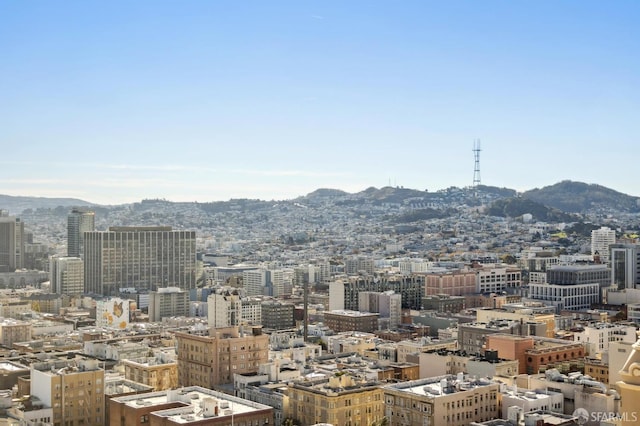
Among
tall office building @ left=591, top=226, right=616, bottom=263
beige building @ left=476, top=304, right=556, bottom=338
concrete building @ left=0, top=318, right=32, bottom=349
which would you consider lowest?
concrete building @ left=0, top=318, right=32, bottom=349

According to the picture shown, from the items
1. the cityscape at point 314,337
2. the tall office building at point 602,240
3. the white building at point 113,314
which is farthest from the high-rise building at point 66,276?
the tall office building at point 602,240

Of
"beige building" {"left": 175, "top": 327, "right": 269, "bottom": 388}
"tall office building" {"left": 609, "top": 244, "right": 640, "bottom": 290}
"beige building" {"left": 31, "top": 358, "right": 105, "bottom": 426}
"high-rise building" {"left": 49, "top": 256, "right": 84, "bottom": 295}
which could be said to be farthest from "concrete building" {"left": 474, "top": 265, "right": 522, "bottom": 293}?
"beige building" {"left": 31, "top": 358, "right": 105, "bottom": 426}

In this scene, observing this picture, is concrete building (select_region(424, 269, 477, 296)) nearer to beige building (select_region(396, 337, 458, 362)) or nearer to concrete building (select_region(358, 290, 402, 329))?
concrete building (select_region(358, 290, 402, 329))

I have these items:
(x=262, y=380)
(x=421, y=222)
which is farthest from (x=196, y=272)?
(x=421, y=222)

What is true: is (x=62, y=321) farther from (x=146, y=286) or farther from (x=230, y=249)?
(x=230, y=249)

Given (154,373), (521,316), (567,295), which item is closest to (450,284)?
(567,295)
